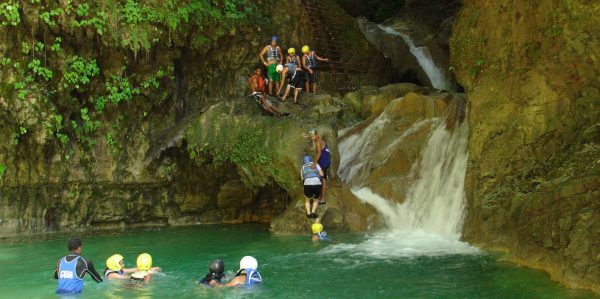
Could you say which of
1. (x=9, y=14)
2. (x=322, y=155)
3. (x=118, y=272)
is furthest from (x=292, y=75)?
(x=118, y=272)

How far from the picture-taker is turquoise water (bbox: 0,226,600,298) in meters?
8.56

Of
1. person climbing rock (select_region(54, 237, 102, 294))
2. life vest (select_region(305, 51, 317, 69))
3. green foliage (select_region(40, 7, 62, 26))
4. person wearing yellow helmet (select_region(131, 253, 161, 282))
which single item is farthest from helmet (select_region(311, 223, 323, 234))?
green foliage (select_region(40, 7, 62, 26))

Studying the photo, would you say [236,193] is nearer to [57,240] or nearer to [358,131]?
[358,131]

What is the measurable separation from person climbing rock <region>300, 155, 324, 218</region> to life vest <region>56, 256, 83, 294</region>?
6.13 meters

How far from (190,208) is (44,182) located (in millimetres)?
3911

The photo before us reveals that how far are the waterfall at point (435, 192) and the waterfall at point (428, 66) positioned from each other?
6817 millimetres

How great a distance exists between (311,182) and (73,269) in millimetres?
6270

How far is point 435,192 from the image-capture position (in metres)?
13.8

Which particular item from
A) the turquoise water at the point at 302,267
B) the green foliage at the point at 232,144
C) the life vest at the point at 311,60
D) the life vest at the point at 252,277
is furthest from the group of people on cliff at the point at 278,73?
the life vest at the point at 252,277

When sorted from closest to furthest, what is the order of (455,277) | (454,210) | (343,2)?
(455,277), (454,210), (343,2)

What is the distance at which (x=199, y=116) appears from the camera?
16.1 meters

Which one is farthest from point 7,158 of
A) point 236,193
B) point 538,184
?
point 538,184

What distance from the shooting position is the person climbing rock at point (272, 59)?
56.0 feet

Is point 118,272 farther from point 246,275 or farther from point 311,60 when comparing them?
point 311,60
